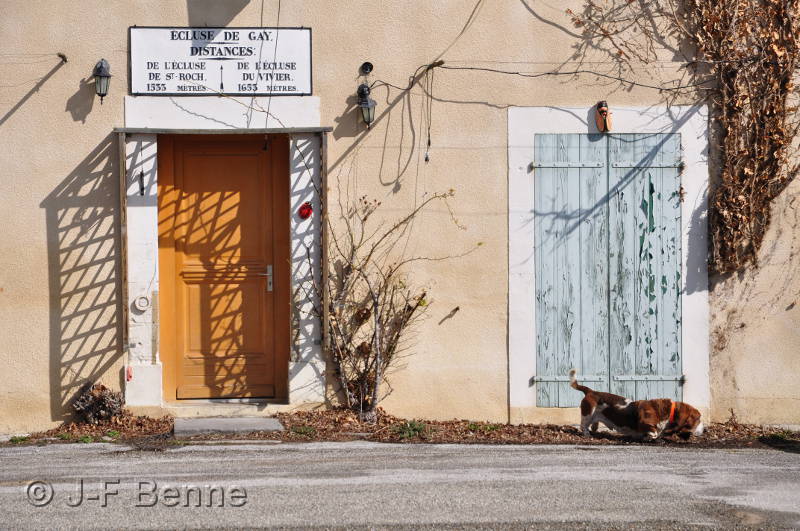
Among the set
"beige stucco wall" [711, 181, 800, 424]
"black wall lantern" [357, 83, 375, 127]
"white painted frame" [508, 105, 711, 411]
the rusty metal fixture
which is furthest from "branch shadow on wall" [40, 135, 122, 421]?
Result: "beige stucco wall" [711, 181, 800, 424]

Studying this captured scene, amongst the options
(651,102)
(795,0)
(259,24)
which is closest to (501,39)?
(651,102)

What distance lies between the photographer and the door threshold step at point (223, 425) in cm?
702

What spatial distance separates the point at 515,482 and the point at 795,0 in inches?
187

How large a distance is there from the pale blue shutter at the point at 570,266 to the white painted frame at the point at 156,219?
72.8 inches

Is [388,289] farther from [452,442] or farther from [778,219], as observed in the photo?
A: [778,219]

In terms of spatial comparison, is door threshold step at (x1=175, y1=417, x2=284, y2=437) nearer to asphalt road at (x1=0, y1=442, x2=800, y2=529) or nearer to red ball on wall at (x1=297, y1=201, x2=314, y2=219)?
asphalt road at (x1=0, y1=442, x2=800, y2=529)

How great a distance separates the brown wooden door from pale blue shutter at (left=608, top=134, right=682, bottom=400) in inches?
109

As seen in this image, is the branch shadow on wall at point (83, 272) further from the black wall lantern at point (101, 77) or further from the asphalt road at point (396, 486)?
the asphalt road at point (396, 486)

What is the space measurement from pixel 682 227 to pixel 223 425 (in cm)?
408

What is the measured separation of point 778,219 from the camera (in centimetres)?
783

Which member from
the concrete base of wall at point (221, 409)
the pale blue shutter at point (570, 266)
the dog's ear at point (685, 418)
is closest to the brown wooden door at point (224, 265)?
the concrete base of wall at point (221, 409)

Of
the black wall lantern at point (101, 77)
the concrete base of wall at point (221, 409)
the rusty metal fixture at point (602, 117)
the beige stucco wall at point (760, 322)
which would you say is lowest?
the concrete base of wall at point (221, 409)

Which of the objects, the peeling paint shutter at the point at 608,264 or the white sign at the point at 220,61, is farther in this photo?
the peeling paint shutter at the point at 608,264

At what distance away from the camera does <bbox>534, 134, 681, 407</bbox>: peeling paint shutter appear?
7.72 meters
